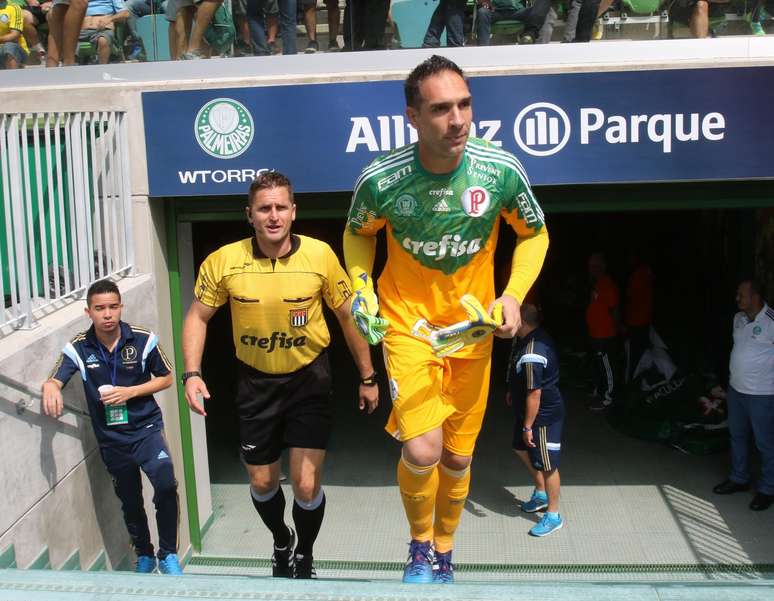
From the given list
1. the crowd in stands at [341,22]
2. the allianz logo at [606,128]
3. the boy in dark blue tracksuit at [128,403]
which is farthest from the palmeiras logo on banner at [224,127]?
the allianz logo at [606,128]

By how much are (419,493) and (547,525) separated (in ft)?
11.6

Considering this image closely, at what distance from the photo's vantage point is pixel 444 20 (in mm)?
6777

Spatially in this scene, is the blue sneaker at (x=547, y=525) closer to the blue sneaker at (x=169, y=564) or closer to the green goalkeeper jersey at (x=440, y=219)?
the blue sneaker at (x=169, y=564)

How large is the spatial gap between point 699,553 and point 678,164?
9.84 feet

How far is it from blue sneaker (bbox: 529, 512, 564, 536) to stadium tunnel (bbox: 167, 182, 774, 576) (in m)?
0.72

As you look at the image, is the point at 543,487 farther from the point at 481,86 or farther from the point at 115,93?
the point at 115,93

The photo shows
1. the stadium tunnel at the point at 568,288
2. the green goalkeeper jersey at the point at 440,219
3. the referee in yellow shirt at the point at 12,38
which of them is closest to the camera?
the green goalkeeper jersey at the point at 440,219

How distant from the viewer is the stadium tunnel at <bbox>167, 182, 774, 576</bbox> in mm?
6715

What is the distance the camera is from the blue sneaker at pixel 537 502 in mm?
7379

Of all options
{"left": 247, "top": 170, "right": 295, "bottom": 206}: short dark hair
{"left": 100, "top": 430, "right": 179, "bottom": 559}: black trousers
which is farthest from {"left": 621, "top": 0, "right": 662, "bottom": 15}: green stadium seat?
{"left": 100, "top": 430, "right": 179, "bottom": 559}: black trousers

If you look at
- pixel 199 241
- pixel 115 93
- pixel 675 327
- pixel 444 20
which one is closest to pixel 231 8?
pixel 115 93

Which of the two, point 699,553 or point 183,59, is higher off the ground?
point 183,59

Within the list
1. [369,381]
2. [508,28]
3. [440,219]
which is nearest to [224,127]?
[508,28]

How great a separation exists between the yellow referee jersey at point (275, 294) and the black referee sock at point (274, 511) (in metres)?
0.73
